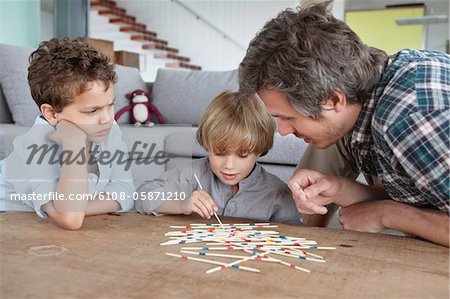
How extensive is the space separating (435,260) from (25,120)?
273 cm

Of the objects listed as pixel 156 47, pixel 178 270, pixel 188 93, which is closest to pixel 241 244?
pixel 178 270

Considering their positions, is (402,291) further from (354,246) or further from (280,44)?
(280,44)

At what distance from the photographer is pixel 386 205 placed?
1.18 m

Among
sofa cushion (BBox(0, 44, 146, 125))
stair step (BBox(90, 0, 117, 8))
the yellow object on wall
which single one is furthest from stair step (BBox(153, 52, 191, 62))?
sofa cushion (BBox(0, 44, 146, 125))

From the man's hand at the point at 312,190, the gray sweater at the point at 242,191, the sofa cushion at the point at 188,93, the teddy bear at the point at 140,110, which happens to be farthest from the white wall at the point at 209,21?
the man's hand at the point at 312,190

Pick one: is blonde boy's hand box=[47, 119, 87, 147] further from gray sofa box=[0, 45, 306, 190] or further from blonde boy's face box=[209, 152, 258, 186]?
gray sofa box=[0, 45, 306, 190]

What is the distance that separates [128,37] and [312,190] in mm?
7800

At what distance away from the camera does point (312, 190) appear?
1198 mm

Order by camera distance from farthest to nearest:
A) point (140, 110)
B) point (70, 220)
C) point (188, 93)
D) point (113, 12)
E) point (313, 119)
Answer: point (113, 12) → point (188, 93) → point (140, 110) → point (313, 119) → point (70, 220)

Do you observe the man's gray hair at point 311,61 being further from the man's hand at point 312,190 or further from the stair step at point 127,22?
the stair step at point 127,22

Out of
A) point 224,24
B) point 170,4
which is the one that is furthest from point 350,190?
point 170,4

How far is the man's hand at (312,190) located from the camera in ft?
3.90

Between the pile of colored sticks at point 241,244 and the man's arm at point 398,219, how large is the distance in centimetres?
24

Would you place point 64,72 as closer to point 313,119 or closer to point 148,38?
point 313,119
